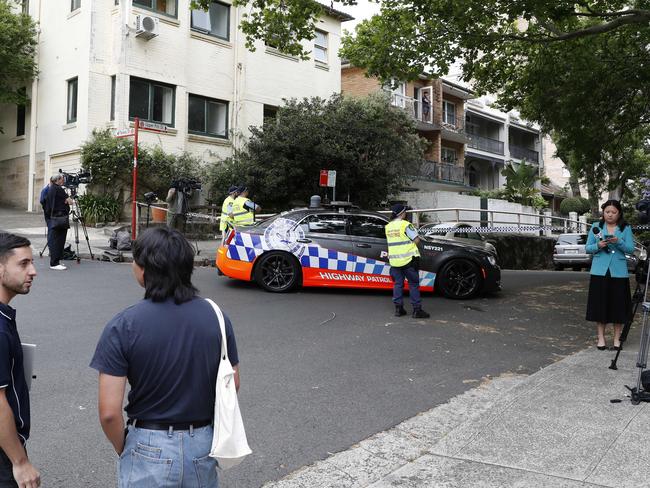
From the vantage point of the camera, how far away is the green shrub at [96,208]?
18.8 metres

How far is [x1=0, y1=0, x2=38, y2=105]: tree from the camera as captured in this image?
21297 millimetres

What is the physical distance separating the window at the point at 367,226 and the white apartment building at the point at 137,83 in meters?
11.1

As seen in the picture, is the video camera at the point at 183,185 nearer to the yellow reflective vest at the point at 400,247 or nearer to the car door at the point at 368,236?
the car door at the point at 368,236

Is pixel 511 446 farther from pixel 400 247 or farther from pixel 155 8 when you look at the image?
pixel 155 8

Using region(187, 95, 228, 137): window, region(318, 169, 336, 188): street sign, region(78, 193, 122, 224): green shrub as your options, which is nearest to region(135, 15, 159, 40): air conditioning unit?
region(187, 95, 228, 137): window

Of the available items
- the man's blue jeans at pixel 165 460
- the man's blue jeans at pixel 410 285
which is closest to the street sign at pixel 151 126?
the man's blue jeans at pixel 410 285

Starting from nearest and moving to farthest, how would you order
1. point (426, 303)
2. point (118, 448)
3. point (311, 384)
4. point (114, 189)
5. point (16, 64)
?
point (118, 448) < point (311, 384) < point (426, 303) < point (114, 189) < point (16, 64)

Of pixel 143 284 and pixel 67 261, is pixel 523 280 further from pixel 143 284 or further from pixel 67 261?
pixel 143 284

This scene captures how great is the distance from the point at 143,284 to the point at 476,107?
40.8 m

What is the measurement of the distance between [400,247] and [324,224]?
6.77ft

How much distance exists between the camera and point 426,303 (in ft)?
33.2

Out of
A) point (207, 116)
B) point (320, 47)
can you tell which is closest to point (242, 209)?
point (207, 116)

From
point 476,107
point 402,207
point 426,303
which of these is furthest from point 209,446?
point 476,107

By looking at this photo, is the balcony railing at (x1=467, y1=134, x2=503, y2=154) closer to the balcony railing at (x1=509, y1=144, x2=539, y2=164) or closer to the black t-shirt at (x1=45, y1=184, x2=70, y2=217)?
the balcony railing at (x1=509, y1=144, x2=539, y2=164)
